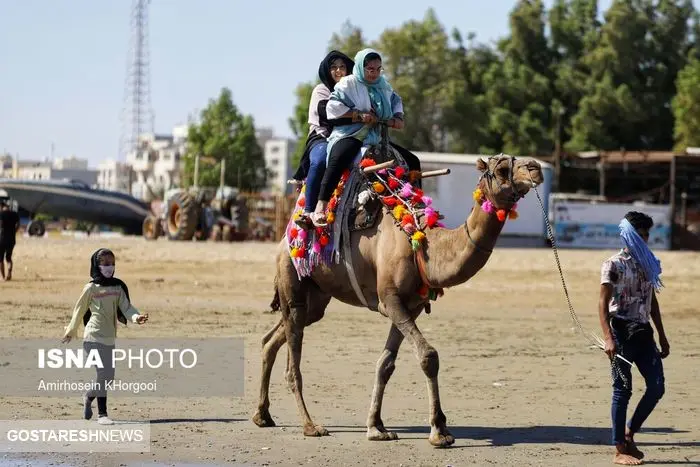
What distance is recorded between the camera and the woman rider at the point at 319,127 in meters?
11.5

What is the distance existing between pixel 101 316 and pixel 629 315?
4389 mm

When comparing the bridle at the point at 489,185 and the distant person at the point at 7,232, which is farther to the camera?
the distant person at the point at 7,232

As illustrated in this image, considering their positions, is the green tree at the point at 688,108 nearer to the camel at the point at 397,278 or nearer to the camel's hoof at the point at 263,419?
the camel at the point at 397,278

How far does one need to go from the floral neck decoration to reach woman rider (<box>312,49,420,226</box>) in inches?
57.2

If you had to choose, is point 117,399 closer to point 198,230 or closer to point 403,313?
point 403,313

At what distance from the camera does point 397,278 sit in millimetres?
10750

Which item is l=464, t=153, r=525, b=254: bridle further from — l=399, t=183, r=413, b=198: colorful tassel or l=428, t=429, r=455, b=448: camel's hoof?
l=428, t=429, r=455, b=448: camel's hoof

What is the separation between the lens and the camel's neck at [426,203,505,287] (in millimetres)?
10211

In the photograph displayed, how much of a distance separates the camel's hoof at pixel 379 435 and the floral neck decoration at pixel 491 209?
2028 mm

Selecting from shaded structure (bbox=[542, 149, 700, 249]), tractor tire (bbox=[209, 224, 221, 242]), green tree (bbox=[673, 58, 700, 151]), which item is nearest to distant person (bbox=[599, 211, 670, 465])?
tractor tire (bbox=[209, 224, 221, 242])

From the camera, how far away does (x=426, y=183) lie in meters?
50.7

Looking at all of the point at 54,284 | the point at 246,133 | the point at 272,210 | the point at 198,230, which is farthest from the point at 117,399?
the point at 246,133

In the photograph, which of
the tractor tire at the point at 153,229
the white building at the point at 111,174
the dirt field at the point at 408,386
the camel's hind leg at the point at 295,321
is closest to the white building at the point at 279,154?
the white building at the point at 111,174

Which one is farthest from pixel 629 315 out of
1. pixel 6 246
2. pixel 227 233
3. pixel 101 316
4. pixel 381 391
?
pixel 227 233
